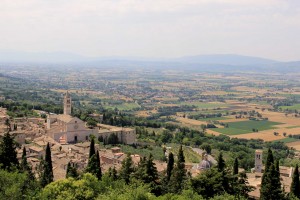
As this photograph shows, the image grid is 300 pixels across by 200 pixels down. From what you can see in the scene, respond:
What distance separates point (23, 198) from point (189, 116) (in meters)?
97.1

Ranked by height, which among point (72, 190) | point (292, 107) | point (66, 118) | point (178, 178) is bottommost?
point (292, 107)

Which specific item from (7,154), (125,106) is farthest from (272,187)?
(125,106)

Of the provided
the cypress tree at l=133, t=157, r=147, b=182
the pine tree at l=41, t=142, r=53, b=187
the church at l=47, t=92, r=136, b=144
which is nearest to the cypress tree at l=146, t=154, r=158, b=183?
the cypress tree at l=133, t=157, r=147, b=182

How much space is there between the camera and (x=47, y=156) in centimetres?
3788

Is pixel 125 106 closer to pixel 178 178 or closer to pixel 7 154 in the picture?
pixel 7 154

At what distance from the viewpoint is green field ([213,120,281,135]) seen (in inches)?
3824

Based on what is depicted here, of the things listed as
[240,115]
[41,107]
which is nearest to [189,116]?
[240,115]

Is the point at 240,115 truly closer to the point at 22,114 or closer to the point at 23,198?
the point at 22,114

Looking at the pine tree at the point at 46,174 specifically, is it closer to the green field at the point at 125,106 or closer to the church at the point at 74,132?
the church at the point at 74,132

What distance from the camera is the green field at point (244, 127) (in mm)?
97125

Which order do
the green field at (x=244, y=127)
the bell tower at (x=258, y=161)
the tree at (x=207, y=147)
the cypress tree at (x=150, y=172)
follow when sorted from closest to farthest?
the cypress tree at (x=150, y=172) < the bell tower at (x=258, y=161) < the tree at (x=207, y=147) < the green field at (x=244, y=127)

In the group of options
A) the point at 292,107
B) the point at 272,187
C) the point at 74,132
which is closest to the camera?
the point at 272,187

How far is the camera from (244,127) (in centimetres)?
10375

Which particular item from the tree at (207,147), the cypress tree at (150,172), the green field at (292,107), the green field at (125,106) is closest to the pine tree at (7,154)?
the cypress tree at (150,172)
